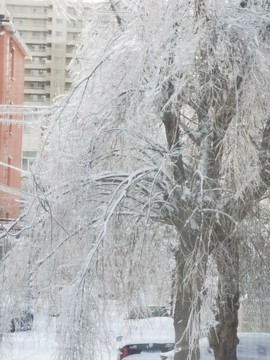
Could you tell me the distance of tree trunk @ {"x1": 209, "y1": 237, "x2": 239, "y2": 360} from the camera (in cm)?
805

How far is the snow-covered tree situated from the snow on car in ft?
1.01

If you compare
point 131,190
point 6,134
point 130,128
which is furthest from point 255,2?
point 6,134

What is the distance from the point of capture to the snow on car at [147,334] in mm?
7973

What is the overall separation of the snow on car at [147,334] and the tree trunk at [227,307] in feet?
2.27

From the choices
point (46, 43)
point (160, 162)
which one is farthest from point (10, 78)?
point (160, 162)

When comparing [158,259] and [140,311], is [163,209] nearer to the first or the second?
[158,259]

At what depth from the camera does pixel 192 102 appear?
7.90 meters

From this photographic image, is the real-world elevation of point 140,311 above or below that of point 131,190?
below

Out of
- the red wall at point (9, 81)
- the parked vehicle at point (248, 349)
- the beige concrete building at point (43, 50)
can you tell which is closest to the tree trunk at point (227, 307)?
the parked vehicle at point (248, 349)

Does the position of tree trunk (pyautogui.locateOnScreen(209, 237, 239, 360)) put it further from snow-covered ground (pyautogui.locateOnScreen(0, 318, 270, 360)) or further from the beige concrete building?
the beige concrete building

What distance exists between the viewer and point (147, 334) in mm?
9062

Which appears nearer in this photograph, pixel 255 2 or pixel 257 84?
pixel 257 84

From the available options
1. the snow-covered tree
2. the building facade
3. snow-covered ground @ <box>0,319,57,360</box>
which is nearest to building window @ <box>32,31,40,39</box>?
the building facade

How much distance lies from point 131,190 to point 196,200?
0.87 m
